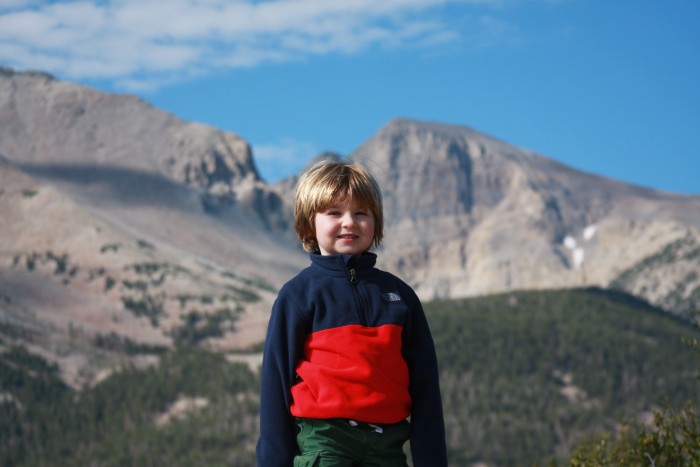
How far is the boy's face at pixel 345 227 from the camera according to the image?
10.3 metres

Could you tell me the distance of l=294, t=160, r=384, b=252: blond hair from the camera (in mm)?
10281

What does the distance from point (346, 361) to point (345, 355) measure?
54 millimetres

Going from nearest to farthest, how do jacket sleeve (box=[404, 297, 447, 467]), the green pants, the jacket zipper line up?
the green pants < jacket sleeve (box=[404, 297, 447, 467]) < the jacket zipper

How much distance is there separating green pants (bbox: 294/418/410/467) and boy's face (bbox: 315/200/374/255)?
1.57 metres

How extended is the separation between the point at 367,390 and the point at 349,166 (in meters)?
2.02

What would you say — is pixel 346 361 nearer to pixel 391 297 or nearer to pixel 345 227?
pixel 391 297

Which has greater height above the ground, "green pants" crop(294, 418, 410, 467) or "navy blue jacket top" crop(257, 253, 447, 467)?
"navy blue jacket top" crop(257, 253, 447, 467)

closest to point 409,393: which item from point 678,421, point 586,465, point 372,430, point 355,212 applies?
point 372,430

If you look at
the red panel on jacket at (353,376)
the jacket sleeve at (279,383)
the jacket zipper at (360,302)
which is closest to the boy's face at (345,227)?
the jacket zipper at (360,302)

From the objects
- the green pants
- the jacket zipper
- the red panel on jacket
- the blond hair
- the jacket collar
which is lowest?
the green pants

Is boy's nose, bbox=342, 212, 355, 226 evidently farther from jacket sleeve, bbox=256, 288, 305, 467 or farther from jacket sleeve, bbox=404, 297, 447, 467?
jacket sleeve, bbox=404, 297, 447, 467

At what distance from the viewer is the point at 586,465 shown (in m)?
16.0

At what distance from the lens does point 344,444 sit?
9727mm

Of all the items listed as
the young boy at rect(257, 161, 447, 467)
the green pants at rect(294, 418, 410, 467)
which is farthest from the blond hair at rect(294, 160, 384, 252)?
the green pants at rect(294, 418, 410, 467)
